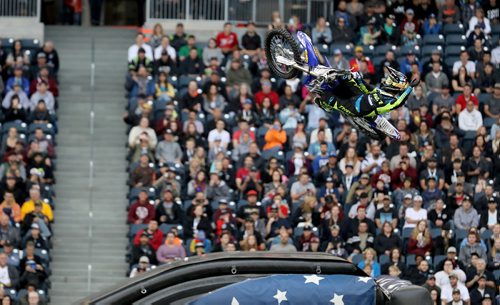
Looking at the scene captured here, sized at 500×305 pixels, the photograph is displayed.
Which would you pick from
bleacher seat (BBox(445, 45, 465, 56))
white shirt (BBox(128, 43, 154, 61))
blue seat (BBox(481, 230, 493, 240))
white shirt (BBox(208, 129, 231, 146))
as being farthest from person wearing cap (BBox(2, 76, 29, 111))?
blue seat (BBox(481, 230, 493, 240))

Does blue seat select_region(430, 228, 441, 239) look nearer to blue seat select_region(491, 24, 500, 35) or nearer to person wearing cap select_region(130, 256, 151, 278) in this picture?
person wearing cap select_region(130, 256, 151, 278)

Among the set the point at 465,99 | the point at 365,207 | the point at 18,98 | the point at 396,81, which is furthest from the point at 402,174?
the point at 396,81

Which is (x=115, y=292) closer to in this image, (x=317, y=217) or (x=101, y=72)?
(x=317, y=217)

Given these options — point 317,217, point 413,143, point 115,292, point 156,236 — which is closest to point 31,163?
point 156,236

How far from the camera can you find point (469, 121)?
107 ft

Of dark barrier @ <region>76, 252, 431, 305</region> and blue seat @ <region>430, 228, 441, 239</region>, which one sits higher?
dark barrier @ <region>76, 252, 431, 305</region>

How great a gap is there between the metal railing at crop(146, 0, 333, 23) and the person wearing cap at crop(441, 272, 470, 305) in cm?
1136

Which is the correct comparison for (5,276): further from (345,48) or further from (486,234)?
(345,48)

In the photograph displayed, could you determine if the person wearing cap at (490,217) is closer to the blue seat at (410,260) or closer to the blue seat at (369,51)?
the blue seat at (410,260)

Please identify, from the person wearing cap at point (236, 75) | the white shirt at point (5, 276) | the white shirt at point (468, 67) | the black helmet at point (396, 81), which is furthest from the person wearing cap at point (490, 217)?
the black helmet at point (396, 81)

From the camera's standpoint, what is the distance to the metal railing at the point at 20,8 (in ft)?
119

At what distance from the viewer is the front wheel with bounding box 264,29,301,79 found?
20297 mm

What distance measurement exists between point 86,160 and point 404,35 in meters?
8.11

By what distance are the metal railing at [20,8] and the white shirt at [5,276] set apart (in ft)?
35.7
